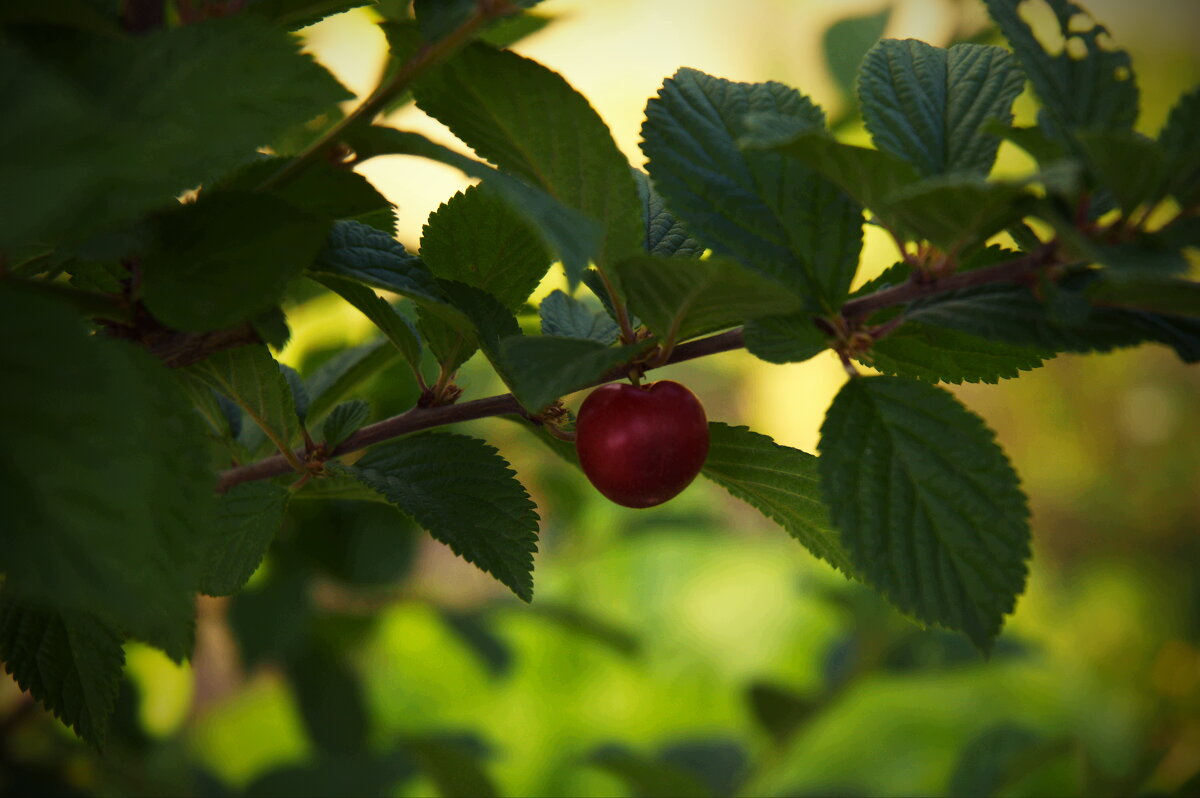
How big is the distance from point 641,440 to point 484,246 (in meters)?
0.08

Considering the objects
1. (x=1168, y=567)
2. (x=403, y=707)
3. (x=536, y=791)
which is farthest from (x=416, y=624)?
(x=1168, y=567)

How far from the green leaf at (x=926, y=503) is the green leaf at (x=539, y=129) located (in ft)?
0.25

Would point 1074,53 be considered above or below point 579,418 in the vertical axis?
above

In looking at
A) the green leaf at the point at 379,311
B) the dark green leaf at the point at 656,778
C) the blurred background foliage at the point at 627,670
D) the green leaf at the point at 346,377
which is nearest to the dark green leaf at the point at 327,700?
the blurred background foliage at the point at 627,670

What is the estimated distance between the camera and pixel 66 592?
0.56 feet

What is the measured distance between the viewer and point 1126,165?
0.70 feet

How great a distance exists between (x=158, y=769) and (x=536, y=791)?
1.02 feet

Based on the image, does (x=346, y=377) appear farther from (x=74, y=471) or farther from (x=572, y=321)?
(x=74, y=471)

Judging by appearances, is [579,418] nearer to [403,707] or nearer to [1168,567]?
[403,707]

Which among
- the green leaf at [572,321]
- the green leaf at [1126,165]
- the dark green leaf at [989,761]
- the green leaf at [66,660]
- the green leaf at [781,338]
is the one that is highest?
the green leaf at [1126,165]

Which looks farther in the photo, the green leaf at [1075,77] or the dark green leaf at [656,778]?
the dark green leaf at [656,778]

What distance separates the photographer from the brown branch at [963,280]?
0.25 m

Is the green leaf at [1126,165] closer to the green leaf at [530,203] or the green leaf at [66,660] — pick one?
the green leaf at [530,203]

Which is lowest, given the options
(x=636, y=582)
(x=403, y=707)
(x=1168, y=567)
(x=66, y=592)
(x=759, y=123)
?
(x=403, y=707)
